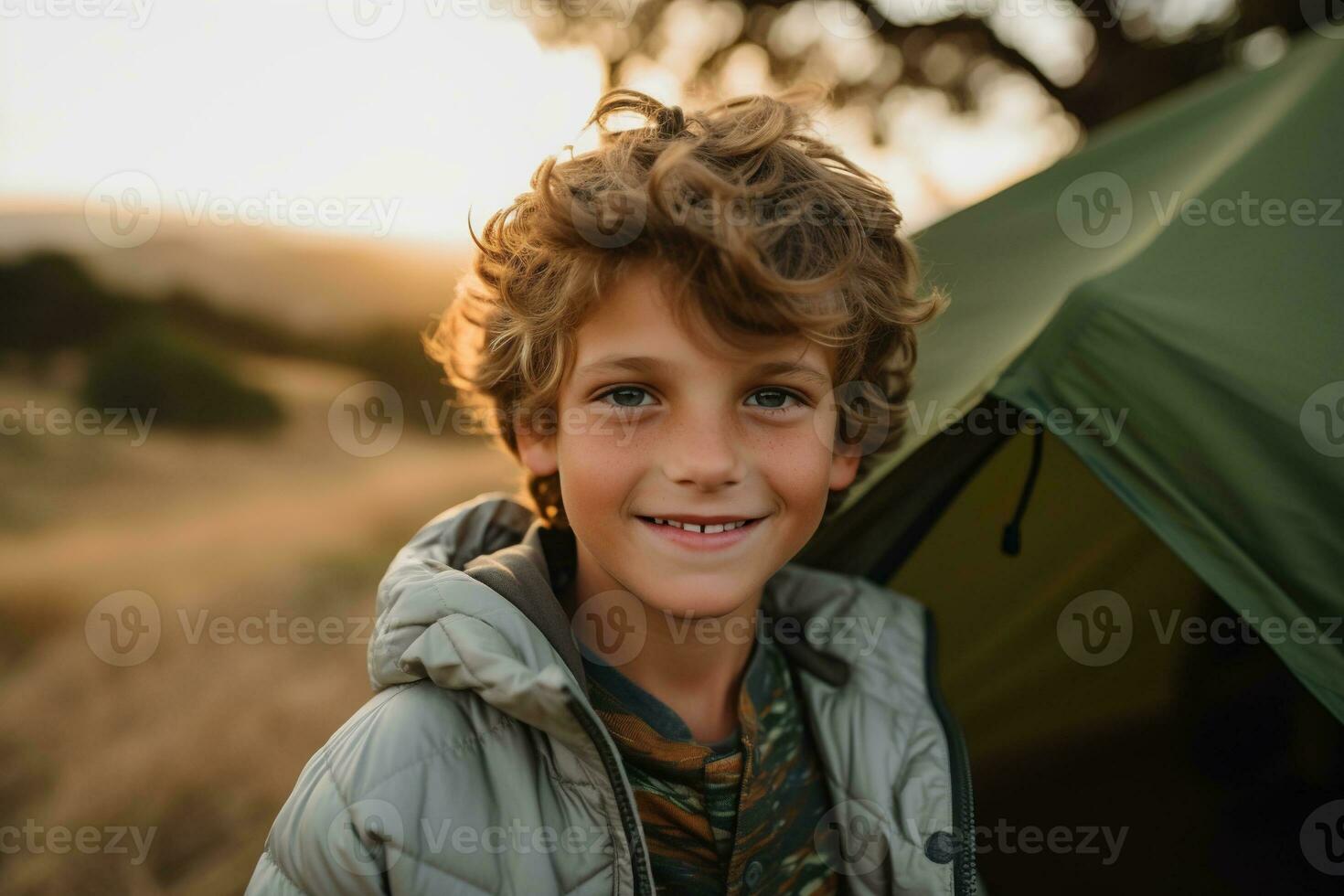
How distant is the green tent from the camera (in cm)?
143

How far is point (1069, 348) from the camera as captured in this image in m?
1.56

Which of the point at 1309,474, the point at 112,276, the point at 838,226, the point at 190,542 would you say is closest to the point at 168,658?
the point at 190,542

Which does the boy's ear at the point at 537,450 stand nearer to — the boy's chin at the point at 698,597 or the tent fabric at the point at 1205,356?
the boy's chin at the point at 698,597

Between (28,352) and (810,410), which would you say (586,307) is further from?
(28,352)

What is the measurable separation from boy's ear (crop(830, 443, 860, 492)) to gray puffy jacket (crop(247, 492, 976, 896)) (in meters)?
0.51

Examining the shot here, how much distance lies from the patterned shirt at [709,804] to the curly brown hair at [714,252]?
421 mm

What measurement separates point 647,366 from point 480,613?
410 mm

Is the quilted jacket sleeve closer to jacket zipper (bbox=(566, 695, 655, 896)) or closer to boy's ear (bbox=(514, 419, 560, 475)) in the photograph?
jacket zipper (bbox=(566, 695, 655, 896))

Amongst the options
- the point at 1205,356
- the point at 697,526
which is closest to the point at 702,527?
the point at 697,526

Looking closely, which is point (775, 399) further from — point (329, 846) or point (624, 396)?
point (329, 846)

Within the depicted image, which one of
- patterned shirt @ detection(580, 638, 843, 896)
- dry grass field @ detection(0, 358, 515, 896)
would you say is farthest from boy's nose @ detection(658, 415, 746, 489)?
dry grass field @ detection(0, 358, 515, 896)

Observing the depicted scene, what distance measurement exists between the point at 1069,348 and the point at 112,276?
4.98 metres

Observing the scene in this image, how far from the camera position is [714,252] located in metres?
1.32

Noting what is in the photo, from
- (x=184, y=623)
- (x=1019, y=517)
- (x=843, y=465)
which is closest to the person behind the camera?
(x=843, y=465)
